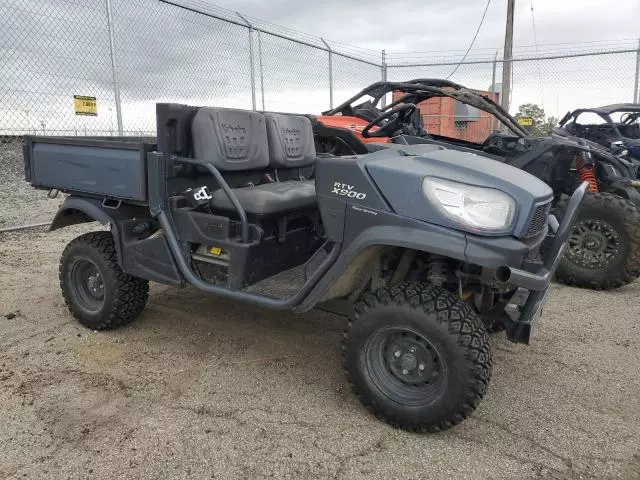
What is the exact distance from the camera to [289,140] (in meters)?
4.17

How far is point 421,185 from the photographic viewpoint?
2549mm

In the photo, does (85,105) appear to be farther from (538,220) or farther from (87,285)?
(538,220)

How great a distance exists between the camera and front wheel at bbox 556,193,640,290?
4.96 metres

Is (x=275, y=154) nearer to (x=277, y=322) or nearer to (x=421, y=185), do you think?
(x=277, y=322)

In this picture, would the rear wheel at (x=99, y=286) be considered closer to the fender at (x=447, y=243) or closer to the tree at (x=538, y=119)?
the fender at (x=447, y=243)

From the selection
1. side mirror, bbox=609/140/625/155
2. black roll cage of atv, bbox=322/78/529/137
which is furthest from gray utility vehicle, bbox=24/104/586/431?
side mirror, bbox=609/140/625/155

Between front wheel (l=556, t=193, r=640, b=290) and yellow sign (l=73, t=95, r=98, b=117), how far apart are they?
5364mm

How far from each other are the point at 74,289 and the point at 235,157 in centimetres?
154

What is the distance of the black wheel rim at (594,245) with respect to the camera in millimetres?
5066

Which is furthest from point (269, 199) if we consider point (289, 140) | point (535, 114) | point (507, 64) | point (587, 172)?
point (535, 114)

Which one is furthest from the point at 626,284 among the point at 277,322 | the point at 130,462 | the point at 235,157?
the point at 130,462

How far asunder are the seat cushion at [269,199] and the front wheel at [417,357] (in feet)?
2.79

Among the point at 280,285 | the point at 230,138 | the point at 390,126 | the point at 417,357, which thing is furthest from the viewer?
the point at 390,126

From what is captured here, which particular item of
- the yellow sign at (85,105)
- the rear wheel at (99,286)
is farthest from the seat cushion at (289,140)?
the yellow sign at (85,105)
